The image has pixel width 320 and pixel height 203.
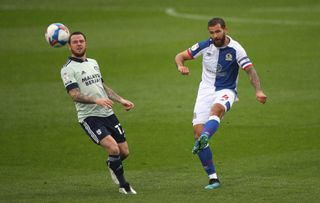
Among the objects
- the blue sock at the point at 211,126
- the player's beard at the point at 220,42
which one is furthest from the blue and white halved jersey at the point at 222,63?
the blue sock at the point at 211,126

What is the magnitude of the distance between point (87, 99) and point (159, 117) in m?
7.09

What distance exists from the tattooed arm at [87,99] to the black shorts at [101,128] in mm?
461

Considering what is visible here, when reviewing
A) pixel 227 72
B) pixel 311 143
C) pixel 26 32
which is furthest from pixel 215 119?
pixel 26 32

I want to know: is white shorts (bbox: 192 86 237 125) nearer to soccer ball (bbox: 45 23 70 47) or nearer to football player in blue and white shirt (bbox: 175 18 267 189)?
football player in blue and white shirt (bbox: 175 18 267 189)

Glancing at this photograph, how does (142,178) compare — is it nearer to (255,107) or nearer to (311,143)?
(311,143)

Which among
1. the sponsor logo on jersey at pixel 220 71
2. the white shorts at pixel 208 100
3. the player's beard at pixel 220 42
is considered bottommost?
the white shorts at pixel 208 100

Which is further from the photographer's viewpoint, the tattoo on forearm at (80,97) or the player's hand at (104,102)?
the tattoo on forearm at (80,97)

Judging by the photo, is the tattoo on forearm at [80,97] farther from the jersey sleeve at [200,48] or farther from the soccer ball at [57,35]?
the jersey sleeve at [200,48]

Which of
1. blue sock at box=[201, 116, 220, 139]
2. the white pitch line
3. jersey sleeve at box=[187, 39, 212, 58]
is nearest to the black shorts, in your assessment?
blue sock at box=[201, 116, 220, 139]

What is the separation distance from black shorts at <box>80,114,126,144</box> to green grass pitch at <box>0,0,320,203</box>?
0.85 meters

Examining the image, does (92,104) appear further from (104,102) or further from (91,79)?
(104,102)

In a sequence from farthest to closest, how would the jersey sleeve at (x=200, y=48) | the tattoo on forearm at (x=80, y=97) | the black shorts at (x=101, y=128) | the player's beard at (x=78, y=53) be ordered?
the jersey sleeve at (x=200, y=48), the player's beard at (x=78, y=53), the black shorts at (x=101, y=128), the tattoo on forearm at (x=80, y=97)

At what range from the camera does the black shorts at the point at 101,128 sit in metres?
12.4

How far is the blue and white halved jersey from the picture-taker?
42.7 ft
